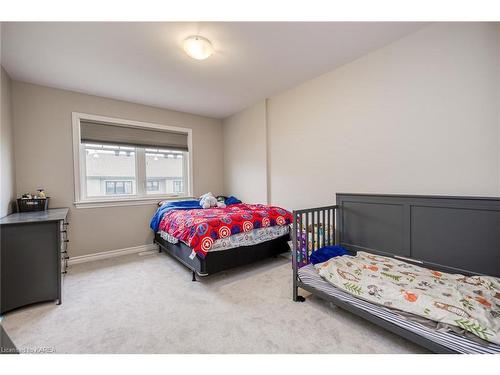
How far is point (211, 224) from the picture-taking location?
230cm

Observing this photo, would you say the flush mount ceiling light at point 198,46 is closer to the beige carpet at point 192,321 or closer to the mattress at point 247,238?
the mattress at point 247,238

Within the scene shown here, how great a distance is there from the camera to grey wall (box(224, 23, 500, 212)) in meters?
1.65

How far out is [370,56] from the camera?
2.26 metres

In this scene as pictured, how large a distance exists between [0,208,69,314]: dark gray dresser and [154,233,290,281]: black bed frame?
1143 millimetres

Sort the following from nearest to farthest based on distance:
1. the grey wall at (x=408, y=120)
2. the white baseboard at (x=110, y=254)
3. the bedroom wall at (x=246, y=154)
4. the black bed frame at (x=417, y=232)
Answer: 1. the black bed frame at (x=417, y=232)
2. the grey wall at (x=408, y=120)
3. the white baseboard at (x=110, y=254)
4. the bedroom wall at (x=246, y=154)

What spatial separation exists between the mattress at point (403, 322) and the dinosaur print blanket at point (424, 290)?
0.15ft

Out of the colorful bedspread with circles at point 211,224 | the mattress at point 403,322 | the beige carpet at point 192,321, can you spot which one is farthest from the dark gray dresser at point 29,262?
the mattress at point 403,322

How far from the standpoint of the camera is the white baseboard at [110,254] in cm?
300

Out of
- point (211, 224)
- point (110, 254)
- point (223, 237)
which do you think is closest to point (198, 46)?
point (211, 224)

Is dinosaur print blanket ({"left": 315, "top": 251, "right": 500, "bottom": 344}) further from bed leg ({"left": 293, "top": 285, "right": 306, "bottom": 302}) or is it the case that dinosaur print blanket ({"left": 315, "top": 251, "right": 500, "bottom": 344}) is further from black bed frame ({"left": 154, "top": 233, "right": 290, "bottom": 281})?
black bed frame ({"left": 154, "top": 233, "right": 290, "bottom": 281})

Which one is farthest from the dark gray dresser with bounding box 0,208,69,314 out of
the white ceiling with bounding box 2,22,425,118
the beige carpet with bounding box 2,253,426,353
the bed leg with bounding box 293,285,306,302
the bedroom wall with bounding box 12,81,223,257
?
the bed leg with bounding box 293,285,306,302

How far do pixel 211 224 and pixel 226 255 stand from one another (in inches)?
15.9
